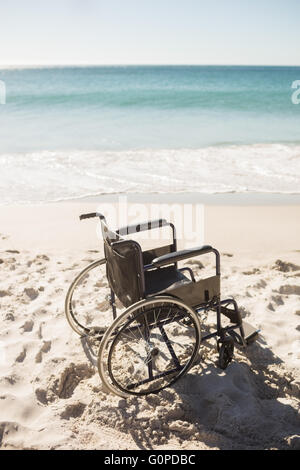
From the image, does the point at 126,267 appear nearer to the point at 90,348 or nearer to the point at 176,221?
the point at 90,348

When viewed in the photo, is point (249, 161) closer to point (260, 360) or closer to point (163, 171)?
point (163, 171)

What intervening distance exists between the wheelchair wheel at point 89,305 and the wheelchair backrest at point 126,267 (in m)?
0.38

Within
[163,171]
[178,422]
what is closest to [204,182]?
[163,171]

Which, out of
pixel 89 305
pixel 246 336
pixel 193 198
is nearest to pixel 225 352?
pixel 246 336

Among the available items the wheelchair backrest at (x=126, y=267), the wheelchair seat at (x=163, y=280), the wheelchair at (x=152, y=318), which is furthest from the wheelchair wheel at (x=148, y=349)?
the wheelchair seat at (x=163, y=280)

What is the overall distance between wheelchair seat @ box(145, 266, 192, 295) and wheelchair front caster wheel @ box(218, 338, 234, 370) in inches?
17.9

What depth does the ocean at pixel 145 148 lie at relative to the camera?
7.09 metres

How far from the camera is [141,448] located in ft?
7.03

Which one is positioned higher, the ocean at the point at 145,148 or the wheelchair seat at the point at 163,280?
the ocean at the point at 145,148

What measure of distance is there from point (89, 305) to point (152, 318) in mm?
1091

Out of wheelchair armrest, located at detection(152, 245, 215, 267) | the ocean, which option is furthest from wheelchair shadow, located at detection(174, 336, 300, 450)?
the ocean

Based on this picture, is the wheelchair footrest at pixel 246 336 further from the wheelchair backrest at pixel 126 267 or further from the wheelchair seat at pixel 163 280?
the wheelchair backrest at pixel 126 267

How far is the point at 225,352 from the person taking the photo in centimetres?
260

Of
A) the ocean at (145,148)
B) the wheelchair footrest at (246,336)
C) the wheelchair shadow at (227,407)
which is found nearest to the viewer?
the wheelchair shadow at (227,407)
